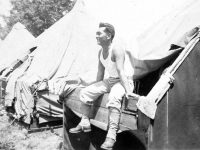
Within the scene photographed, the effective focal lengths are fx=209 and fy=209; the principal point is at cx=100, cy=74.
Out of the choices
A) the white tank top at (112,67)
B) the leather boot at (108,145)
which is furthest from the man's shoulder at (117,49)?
the leather boot at (108,145)

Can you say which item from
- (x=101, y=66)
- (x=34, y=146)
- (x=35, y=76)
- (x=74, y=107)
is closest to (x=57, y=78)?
(x=35, y=76)

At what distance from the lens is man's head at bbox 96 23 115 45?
9.73 feet

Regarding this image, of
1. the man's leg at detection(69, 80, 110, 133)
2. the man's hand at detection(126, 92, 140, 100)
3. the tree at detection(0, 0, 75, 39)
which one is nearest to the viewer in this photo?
the man's hand at detection(126, 92, 140, 100)

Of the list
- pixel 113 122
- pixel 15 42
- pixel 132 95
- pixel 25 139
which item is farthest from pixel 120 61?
pixel 15 42

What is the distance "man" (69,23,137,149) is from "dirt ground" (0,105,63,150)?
206 cm

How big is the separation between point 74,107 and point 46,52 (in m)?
3.92

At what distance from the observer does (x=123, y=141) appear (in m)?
3.54

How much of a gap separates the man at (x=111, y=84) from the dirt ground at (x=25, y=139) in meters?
2.06

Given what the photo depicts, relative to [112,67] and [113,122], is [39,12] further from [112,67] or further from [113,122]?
[113,122]

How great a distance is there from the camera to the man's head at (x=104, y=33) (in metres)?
2.97

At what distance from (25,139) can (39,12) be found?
49.1ft

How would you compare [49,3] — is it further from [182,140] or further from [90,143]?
[182,140]

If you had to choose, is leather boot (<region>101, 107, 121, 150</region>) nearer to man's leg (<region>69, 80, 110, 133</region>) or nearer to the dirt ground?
man's leg (<region>69, 80, 110, 133</region>)

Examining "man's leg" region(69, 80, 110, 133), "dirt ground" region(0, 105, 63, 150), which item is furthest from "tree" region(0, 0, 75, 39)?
"man's leg" region(69, 80, 110, 133)
